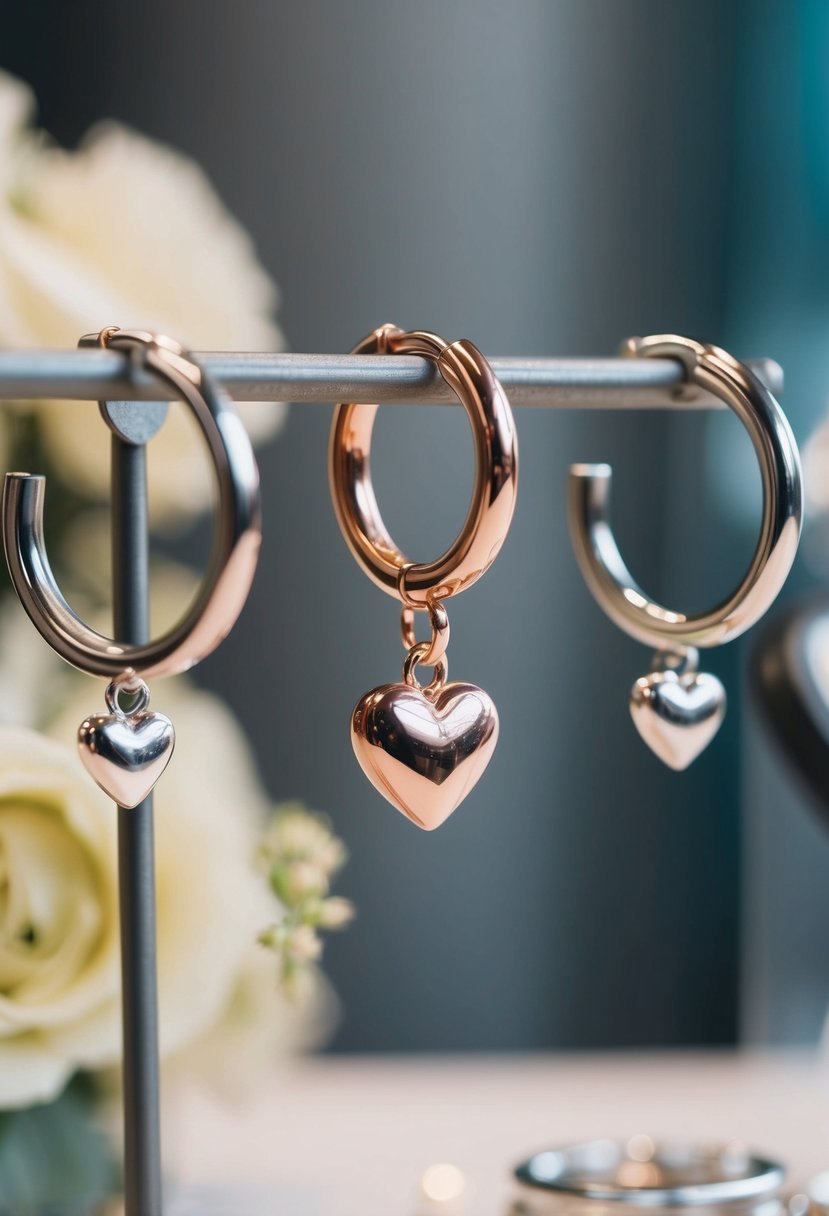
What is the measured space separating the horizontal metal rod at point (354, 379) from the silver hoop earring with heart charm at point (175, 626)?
12 mm

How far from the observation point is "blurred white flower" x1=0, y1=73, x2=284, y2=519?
49 cm

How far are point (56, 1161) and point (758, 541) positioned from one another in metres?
0.33

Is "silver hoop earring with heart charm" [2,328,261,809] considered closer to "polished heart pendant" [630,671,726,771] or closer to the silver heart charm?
the silver heart charm

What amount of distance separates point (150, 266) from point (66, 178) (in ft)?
0.14

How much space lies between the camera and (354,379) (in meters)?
0.32

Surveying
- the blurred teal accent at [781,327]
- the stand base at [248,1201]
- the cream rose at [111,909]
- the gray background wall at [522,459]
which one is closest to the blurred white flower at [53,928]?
the cream rose at [111,909]

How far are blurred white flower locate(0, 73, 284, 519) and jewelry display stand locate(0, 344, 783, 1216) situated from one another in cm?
14

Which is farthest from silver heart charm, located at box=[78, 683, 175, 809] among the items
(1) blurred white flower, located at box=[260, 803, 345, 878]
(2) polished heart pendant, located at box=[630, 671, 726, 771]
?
(1) blurred white flower, located at box=[260, 803, 345, 878]

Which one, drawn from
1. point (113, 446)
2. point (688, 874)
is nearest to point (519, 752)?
point (688, 874)

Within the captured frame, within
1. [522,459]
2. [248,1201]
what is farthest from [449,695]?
[522,459]

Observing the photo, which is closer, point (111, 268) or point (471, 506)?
point (471, 506)

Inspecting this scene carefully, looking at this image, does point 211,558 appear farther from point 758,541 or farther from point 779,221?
point 779,221

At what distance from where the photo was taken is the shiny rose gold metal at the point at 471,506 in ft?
0.95

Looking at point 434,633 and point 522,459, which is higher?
point 522,459
